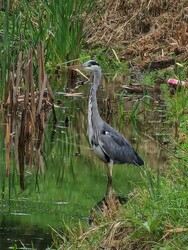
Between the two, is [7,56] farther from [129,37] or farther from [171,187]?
[129,37]

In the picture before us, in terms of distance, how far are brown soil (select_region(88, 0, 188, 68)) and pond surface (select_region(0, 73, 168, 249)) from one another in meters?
4.08

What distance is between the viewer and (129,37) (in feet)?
68.6

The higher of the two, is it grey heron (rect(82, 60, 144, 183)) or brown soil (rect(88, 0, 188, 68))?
grey heron (rect(82, 60, 144, 183))

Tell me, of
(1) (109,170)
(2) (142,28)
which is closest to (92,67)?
(1) (109,170)

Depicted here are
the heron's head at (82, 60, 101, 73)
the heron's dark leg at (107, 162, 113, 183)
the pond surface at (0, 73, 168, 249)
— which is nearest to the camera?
the pond surface at (0, 73, 168, 249)

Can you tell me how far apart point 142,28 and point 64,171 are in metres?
10.9

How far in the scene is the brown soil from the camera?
19.4 m

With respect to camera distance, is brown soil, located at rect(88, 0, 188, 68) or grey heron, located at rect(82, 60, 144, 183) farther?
brown soil, located at rect(88, 0, 188, 68)

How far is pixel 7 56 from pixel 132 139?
1971 millimetres

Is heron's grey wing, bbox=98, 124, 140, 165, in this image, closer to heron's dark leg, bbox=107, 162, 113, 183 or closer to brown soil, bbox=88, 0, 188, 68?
heron's dark leg, bbox=107, 162, 113, 183

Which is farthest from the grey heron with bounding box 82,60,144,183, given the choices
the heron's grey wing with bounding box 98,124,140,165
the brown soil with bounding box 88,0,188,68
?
the brown soil with bounding box 88,0,188,68

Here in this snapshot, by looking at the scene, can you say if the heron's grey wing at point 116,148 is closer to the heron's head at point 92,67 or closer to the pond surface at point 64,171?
the pond surface at point 64,171

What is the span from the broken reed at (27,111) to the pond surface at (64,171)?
0.05 m

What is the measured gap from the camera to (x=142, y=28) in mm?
21109
